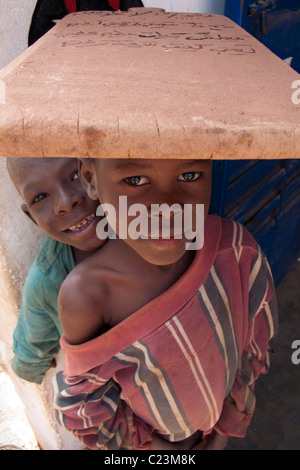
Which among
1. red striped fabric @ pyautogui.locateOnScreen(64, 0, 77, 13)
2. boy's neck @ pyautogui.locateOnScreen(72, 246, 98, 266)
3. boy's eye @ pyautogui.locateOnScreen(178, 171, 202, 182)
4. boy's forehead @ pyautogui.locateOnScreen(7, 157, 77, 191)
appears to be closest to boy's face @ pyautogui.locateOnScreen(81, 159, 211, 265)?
boy's eye @ pyautogui.locateOnScreen(178, 171, 202, 182)

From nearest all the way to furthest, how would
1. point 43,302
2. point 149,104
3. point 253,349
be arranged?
point 149,104 < point 43,302 < point 253,349

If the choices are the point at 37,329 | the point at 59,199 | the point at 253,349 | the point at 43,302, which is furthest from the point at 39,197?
the point at 253,349

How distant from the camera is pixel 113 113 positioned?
1.64 ft

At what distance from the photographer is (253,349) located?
1318mm

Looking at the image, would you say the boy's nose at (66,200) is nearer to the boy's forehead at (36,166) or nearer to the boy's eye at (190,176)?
the boy's forehead at (36,166)

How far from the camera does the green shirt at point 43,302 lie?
1.15m

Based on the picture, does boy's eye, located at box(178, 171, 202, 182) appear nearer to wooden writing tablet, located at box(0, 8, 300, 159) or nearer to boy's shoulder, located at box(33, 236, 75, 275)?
wooden writing tablet, located at box(0, 8, 300, 159)

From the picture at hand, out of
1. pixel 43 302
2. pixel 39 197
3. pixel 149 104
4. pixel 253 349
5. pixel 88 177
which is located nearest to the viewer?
pixel 149 104

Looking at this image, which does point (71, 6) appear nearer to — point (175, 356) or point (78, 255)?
point (78, 255)

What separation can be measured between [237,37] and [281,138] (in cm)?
39

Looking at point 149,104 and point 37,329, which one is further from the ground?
point 149,104

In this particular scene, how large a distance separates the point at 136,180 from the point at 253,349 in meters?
0.80

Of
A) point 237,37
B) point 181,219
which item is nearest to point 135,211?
point 181,219

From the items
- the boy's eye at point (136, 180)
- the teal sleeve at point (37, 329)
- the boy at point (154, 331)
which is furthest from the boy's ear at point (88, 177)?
the teal sleeve at point (37, 329)
